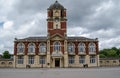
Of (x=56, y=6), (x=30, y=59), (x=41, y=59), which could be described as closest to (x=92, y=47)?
(x=41, y=59)

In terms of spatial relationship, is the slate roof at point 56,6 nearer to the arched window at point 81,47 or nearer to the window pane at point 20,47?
the arched window at point 81,47

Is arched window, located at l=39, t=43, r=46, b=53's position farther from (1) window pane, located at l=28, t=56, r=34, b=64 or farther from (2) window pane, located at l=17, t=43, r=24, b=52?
(2) window pane, located at l=17, t=43, r=24, b=52

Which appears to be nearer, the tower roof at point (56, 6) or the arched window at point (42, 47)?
the arched window at point (42, 47)

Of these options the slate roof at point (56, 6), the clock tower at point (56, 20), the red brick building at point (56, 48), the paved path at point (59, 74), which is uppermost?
the slate roof at point (56, 6)

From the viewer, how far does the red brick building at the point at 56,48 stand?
192 feet

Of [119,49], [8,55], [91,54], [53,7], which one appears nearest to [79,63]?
[91,54]

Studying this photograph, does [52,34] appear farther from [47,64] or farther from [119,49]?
[119,49]

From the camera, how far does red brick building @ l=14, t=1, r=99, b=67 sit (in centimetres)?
5838

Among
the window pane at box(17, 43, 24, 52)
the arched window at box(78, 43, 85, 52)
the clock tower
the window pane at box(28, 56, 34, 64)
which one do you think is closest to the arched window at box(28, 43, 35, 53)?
the window pane at box(28, 56, 34, 64)

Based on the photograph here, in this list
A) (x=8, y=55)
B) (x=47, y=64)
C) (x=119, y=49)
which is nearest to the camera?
(x=47, y=64)

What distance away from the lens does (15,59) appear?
2330 inches

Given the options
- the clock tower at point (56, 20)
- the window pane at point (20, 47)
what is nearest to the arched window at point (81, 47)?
the clock tower at point (56, 20)

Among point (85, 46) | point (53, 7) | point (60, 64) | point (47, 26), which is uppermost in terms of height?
point (53, 7)

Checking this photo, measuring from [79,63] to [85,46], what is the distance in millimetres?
4902
